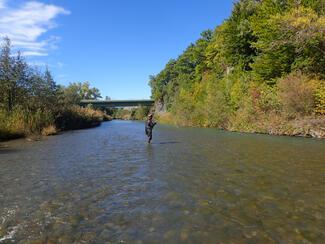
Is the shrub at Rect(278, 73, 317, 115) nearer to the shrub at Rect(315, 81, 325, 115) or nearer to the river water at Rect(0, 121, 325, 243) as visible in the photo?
the shrub at Rect(315, 81, 325, 115)

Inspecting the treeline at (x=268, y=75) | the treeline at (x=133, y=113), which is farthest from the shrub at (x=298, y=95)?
the treeline at (x=133, y=113)

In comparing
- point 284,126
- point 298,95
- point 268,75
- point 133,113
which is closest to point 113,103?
point 133,113

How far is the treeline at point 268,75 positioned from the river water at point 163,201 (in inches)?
728

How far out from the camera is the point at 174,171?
14.0 metres

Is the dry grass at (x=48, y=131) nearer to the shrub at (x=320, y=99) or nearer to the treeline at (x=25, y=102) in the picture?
the treeline at (x=25, y=102)

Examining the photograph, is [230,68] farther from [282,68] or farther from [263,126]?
[263,126]

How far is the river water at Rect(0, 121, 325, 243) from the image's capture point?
23.5 ft

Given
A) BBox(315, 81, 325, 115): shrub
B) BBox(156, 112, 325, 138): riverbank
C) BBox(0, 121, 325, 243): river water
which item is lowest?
BBox(0, 121, 325, 243): river water

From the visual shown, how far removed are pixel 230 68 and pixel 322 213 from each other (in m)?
54.8

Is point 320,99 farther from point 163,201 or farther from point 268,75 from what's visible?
point 163,201

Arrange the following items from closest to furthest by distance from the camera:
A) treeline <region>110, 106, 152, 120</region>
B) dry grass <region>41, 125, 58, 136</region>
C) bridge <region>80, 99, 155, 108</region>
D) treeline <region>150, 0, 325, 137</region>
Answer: treeline <region>150, 0, 325, 137</region> < dry grass <region>41, 125, 58, 136</region> < bridge <region>80, 99, 155, 108</region> < treeline <region>110, 106, 152, 120</region>

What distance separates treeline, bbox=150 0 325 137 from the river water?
1849 cm

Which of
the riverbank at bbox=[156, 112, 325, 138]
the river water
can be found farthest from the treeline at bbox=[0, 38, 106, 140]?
the riverbank at bbox=[156, 112, 325, 138]

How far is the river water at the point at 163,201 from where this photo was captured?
7.17 metres
